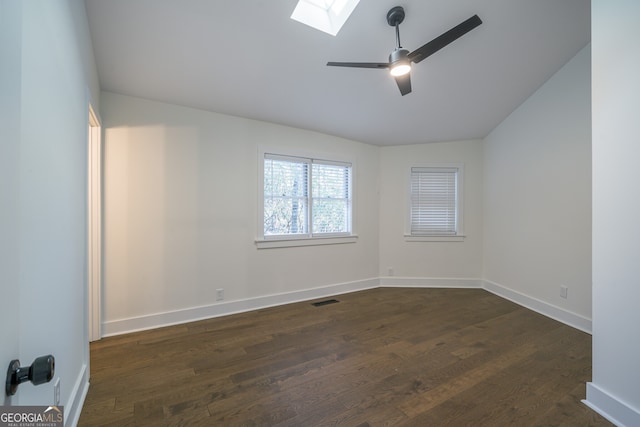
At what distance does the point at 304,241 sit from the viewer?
385 centimetres

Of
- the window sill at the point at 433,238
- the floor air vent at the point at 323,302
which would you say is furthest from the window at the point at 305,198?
the window sill at the point at 433,238

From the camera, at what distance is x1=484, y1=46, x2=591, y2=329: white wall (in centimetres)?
285

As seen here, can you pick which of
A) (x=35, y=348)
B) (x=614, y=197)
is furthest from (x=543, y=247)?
A: (x=35, y=348)

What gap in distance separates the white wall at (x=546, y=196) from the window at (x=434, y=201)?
544 mm

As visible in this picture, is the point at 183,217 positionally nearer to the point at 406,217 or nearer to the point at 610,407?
the point at 406,217

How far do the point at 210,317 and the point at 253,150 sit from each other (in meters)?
2.13

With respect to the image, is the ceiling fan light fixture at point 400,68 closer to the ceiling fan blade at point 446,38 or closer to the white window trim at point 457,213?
the ceiling fan blade at point 446,38

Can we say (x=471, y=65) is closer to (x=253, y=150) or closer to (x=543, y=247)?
(x=543, y=247)

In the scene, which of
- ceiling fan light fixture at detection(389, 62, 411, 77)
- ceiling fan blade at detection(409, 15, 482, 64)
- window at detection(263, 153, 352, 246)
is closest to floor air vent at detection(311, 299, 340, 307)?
window at detection(263, 153, 352, 246)

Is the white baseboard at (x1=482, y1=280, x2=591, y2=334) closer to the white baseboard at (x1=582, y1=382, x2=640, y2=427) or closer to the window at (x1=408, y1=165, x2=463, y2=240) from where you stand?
the window at (x1=408, y1=165, x2=463, y2=240)

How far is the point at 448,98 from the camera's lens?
10.8ft

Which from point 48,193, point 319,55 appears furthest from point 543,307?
point 48,193

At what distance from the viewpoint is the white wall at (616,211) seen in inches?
58.9

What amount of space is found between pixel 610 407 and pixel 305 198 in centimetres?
334
